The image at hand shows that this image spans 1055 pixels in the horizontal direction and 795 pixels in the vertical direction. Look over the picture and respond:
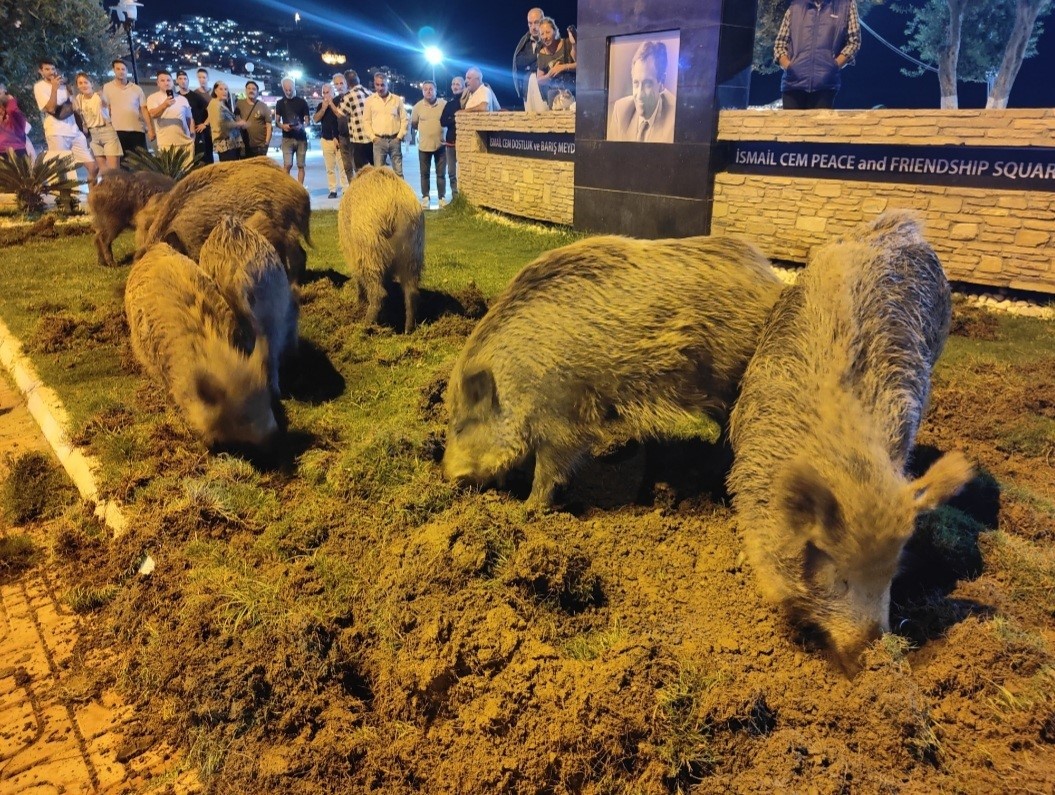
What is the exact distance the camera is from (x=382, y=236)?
229 inches

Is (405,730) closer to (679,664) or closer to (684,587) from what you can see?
(679,664)

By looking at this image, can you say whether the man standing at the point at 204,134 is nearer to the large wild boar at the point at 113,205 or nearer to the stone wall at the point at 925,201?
the large wild boar at the point at 113,205

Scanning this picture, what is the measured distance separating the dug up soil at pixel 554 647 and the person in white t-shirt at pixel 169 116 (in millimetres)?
11210

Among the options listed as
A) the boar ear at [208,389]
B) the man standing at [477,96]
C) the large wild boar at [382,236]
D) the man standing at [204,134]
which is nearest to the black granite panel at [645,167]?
the man standing at [477,96]

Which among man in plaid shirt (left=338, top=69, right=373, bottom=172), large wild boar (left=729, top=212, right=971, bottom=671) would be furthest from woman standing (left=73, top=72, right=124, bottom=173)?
large wild boar (left=729, top=212, right=971, bottom=671)

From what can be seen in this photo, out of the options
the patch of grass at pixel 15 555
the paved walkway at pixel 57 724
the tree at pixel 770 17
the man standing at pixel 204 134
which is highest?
the tree at pixel 770 17

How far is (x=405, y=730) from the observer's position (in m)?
2.22

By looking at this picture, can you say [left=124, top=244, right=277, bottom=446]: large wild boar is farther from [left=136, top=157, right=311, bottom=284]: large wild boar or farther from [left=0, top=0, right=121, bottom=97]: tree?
[left=0, top=0, right=121, bottom=97]: tree

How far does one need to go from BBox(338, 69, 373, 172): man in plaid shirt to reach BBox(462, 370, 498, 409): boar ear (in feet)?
36.5

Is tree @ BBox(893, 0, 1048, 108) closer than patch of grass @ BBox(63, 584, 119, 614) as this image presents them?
No

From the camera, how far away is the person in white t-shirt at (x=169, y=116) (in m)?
12.4

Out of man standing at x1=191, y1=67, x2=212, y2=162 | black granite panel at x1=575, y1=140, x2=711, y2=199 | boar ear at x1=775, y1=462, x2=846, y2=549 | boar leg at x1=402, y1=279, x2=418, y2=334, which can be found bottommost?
boar leg at x1=402, y1=279, x2=418, y2=334

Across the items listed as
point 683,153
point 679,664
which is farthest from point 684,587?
point 683,153

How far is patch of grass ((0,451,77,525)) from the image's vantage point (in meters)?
3.77
